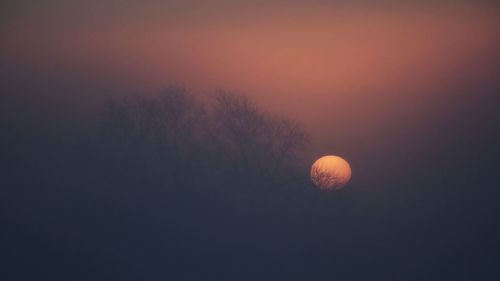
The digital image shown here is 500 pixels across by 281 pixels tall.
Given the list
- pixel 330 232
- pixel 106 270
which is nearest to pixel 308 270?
pixel 330 232

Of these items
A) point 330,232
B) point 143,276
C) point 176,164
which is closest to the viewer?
point 143,276

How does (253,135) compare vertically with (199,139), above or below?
above

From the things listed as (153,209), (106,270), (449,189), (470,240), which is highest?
(449,189)

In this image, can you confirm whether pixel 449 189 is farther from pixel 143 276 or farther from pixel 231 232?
pixel 143 276

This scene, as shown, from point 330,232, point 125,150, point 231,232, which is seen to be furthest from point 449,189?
point 125,150

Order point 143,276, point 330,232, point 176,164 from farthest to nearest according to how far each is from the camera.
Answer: point 176,164
point 330,232
point 143,276

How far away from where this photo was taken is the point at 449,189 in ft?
27.7

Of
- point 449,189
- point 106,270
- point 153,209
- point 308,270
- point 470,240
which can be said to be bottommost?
point 106,270

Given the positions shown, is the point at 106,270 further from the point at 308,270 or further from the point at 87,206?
the point at 308,270

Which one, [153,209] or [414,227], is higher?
[414,227]

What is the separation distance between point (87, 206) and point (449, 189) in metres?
7.34

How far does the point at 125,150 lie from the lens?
8875 millimetres

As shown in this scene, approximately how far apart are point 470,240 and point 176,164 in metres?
5.92

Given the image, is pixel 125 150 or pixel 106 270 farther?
pixel 125 150
